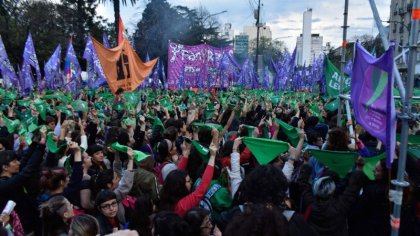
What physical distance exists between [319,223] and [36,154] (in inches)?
105

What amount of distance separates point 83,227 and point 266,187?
1294 millimetres

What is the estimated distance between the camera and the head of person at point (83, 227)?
2801 millimetres

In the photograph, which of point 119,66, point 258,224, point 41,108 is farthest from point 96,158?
point 119,66

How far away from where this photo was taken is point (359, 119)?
2.99 m

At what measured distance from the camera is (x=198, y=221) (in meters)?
2.89

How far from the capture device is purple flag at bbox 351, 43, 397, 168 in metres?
2.43

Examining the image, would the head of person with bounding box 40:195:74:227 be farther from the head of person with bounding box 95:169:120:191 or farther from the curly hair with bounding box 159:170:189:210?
the curly hair with bounding box 159:170:189:210

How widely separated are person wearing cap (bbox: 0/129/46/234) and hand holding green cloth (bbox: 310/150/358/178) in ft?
8.60

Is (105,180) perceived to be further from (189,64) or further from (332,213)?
(189,64)

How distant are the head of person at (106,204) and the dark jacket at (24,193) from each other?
829mm

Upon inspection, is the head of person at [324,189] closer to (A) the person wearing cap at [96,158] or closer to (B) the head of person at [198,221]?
(B) the head of person at [198,221]

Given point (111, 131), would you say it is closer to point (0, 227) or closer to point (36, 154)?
point (36, 154)

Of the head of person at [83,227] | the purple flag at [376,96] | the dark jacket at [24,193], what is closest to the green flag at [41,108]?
the dark jacket at [24,193]

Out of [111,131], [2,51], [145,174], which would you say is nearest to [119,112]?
[111,131]
